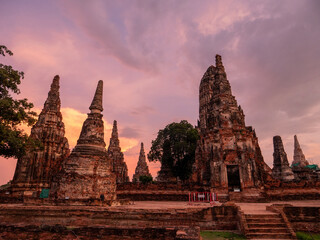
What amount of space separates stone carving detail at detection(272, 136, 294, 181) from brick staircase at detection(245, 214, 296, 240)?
1907cm

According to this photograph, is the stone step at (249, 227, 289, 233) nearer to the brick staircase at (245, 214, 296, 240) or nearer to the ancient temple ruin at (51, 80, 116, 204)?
the brick staircase at (245, 214, 296, 240)

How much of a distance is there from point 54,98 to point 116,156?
17.1 metres

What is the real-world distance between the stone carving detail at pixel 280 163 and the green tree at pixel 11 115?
84.7 ft

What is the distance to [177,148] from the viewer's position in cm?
3092

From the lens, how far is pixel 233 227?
29.2 ft

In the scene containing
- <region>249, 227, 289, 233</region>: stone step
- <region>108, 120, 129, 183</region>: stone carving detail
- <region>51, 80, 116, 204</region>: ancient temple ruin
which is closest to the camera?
<region>249, 227, 289, 233</region>: stone step

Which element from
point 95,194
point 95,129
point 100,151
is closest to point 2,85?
point 95,129

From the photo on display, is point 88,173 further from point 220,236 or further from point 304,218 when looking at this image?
point 304,218

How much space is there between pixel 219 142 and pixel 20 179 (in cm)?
1907

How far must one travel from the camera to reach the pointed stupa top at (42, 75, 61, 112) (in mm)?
23792

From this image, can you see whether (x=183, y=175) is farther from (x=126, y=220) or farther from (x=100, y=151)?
(x=126, y=220)

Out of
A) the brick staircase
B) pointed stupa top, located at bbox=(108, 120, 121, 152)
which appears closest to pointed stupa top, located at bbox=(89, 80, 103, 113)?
the brick staircase

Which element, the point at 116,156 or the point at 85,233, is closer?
the point at 85,233

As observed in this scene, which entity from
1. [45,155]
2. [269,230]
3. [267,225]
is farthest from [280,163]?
[45,155]
